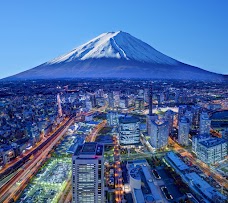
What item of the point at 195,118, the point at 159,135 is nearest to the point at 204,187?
the point at 159,135

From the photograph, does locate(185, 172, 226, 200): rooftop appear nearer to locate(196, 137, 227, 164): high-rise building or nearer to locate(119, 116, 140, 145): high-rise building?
locate(196, 137, 227, 164): high-rise building

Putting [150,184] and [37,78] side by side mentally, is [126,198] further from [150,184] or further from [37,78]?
[37,78]

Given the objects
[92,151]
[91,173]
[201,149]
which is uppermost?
[92,151]

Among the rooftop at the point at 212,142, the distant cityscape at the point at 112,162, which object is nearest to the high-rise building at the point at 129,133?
the distant cityscape at the point at 112,162

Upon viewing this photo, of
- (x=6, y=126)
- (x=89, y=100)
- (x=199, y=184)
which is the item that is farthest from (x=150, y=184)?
(x=89, y=100)

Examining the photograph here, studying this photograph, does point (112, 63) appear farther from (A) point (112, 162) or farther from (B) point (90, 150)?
(B) point (90, 150)

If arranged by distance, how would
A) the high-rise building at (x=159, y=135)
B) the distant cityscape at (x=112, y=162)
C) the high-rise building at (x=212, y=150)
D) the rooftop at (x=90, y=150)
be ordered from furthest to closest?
the high-rise building at (x=159, y=135) → the high-rise building at (x=212, y=150) → the distant cityscape at (x=112, y=162) → the rooftop at (x=90, y=150)

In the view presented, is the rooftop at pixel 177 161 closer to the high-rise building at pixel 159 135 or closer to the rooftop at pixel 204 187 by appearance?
the rooftop at pixel 204 187
